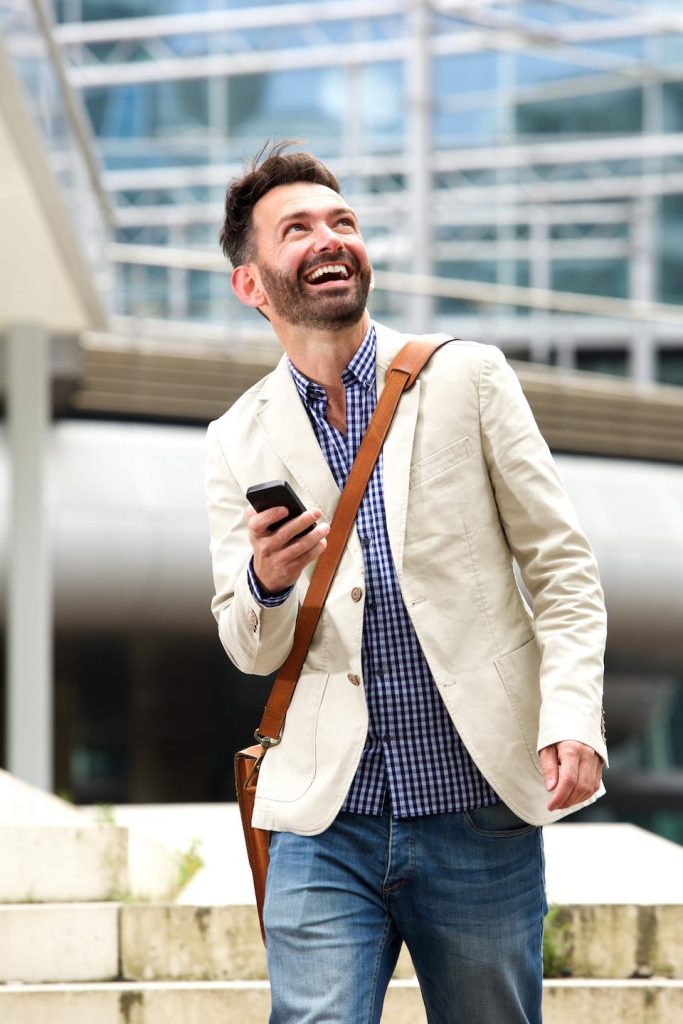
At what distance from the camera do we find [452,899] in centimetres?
278

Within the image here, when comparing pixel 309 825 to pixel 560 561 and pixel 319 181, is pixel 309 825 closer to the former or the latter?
pixel 560 561

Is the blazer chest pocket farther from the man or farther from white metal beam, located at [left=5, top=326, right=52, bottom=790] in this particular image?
white metal beam, located at [left=5, top=326, right=52, bottom=790]

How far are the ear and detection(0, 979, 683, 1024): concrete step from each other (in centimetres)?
232

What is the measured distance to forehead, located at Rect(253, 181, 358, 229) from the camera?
300 centimetres

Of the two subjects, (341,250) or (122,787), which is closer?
(341,250)

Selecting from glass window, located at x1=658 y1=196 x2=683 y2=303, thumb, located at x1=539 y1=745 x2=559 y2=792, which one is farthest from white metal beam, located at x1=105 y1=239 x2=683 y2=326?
glass window, located at x1=658 y1=196 x2=683 y2=303

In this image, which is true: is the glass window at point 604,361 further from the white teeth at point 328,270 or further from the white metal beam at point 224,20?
the white teeth at point 328,270

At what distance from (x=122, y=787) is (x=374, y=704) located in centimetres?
1922

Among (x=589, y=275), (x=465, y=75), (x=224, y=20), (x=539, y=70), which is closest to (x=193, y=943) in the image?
(x=589, y=275)

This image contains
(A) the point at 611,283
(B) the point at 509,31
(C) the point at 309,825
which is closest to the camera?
(C) the point at 309,825

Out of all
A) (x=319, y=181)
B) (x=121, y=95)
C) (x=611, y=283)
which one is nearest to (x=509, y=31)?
(x=611, y=283)

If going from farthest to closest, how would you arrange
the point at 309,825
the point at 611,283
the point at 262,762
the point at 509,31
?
the point at 611,283
the point at 509,31
the point at 262,762
the point at 309,825

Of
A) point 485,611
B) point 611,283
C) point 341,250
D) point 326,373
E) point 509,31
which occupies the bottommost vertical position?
point 611,283

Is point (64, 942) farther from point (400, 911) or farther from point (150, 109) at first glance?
point (150, 109)
